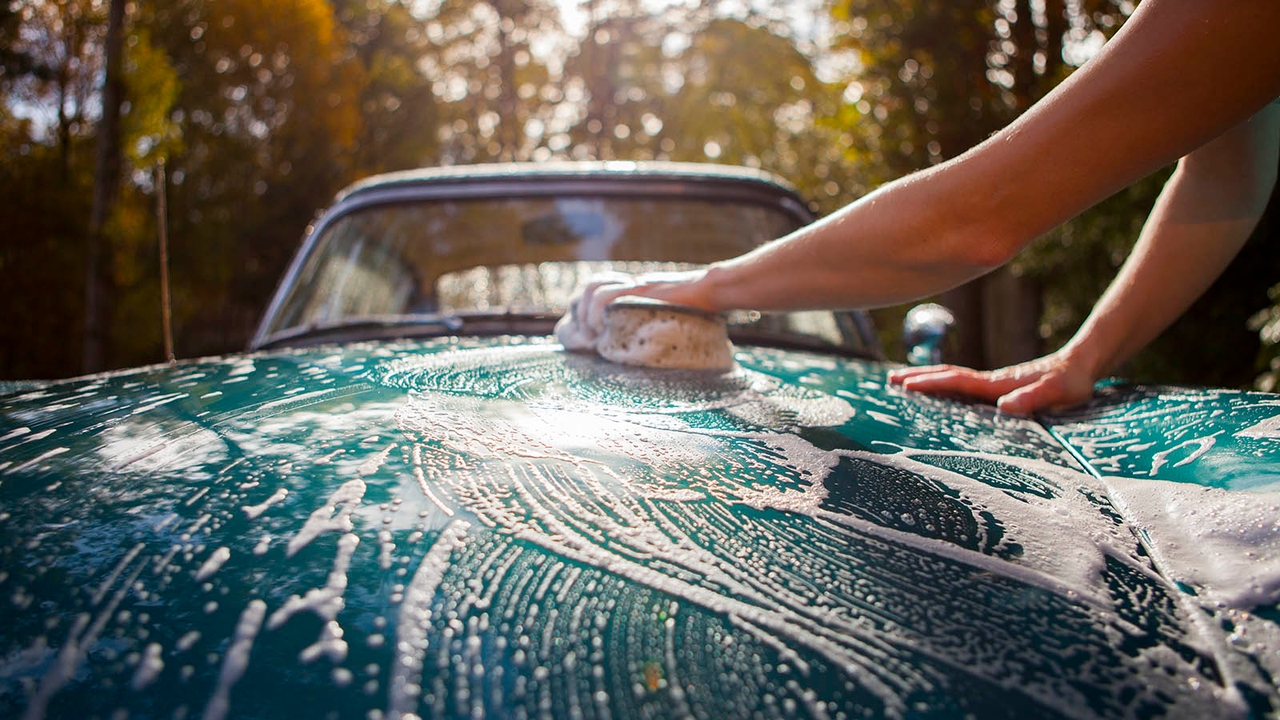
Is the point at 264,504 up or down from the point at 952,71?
down

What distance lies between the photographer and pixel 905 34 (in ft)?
24.4

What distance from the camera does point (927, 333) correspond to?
243 cm

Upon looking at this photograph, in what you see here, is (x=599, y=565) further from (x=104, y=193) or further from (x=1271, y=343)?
(x=104, y=193)

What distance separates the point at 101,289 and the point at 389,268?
6610 millimetres

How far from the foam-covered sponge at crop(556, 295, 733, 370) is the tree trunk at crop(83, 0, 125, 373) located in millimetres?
7459

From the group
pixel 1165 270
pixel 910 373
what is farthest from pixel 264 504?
pixel 1165 270

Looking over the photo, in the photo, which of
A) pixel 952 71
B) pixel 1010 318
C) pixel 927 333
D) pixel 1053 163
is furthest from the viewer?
pixel 1010 318

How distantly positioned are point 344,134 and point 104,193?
6622 millimetres

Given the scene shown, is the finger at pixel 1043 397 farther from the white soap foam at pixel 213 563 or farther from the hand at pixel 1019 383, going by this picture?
the white soap foam at pixel 213 563

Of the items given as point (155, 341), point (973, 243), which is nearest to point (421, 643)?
point (973, 243)

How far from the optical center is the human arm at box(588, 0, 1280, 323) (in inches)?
35.9

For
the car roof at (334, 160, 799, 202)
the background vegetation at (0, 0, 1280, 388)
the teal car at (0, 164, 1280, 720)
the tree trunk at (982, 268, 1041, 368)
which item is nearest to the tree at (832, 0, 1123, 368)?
the background vegetation at (0, 0, 1280, 388)

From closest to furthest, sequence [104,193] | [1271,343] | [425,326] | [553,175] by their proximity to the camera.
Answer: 1. [425,326]
2. [553,175]
3. [1271,343]
4. [104,193]

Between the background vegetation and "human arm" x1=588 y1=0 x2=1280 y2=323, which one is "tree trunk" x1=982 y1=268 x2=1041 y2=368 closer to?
the background vegetation
